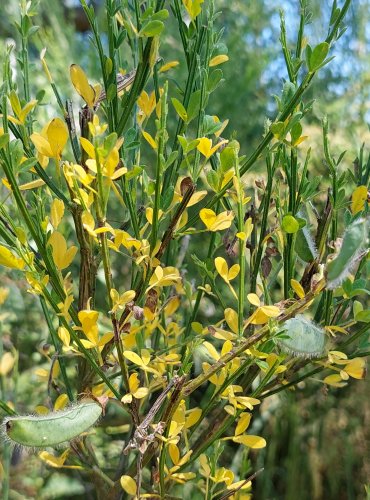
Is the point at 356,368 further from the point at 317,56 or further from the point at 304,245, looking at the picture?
the point at 317,56

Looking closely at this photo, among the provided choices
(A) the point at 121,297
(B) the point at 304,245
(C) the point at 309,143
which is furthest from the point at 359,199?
(C) the point at 309,143

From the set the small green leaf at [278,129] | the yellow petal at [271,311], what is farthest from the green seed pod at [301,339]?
the small green leaf at [278,129]

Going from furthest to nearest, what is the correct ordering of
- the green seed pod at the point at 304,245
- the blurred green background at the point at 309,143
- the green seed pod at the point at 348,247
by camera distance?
the blurred green background at the point at 309,143 → the green seed pod at the point at 304,245 → the green seed pod at the point at 348,247

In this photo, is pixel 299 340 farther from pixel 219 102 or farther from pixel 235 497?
pixel 219 102

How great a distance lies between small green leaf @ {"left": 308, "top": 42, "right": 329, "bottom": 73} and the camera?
37 cm

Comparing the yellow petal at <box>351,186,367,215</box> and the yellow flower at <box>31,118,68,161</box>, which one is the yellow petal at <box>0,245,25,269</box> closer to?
the yellow flower at <box>31,118,68,161</box>

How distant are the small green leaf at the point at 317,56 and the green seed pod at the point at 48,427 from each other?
0.24 metres

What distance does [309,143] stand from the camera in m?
1.28

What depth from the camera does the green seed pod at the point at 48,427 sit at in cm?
35

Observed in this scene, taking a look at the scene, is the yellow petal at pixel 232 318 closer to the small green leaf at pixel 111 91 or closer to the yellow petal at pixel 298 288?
the yellow petal at pixel 298 288

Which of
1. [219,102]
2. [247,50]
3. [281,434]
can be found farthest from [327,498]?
[247,50]

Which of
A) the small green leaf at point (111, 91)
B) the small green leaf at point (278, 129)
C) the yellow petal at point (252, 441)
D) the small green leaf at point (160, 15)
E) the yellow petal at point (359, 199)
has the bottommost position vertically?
the yellow petal at point (252, 441)

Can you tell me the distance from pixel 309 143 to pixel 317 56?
0.92 meters

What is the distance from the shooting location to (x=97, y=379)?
506mm
